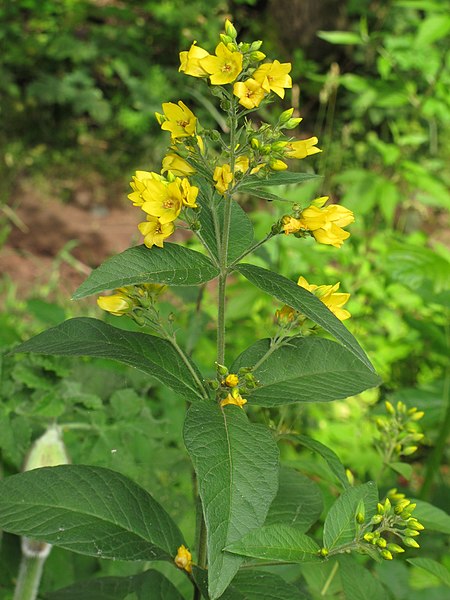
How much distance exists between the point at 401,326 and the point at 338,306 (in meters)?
1.88

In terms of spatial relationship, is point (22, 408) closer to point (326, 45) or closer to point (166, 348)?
point (166, 348)

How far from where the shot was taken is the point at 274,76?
80 cm

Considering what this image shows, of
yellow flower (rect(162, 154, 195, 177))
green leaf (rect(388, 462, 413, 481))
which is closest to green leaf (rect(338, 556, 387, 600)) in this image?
green leaf (rect(388, 462, 413, 481))

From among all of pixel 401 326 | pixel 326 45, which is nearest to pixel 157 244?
pixel 401 326

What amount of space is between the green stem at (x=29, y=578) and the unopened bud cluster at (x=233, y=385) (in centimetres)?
44

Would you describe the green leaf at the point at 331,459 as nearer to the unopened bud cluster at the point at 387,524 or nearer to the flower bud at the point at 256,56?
the unopened bud cluster at the point at 387,524

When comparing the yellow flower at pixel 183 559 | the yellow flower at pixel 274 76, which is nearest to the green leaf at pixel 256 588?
the yellow flower at pixel 183 559

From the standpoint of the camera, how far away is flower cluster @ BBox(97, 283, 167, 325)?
0.85 m

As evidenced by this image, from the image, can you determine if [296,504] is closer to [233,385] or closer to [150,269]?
[233,385]

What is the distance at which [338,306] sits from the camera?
2.89ft

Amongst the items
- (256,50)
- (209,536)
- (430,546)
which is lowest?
(430,546)

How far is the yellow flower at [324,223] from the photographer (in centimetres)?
83

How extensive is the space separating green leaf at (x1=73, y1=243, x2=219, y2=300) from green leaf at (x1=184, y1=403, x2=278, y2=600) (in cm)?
14

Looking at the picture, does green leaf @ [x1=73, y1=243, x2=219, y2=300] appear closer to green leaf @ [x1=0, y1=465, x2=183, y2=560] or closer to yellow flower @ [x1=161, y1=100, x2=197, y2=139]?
yellow flower @ [x1=161, y1=100, x2=197, y2=139]
